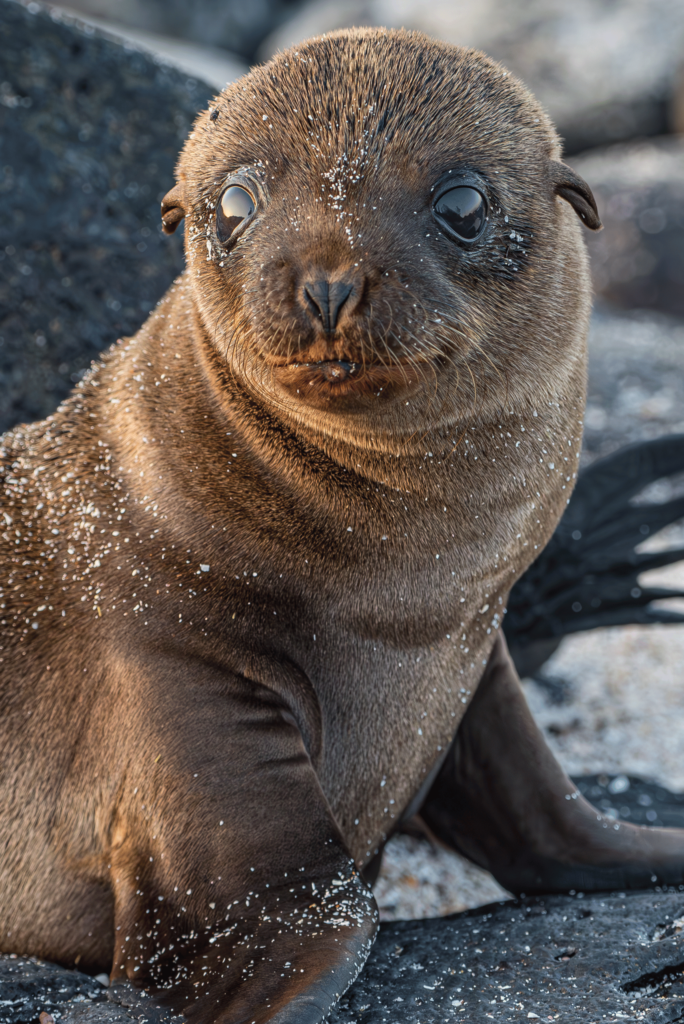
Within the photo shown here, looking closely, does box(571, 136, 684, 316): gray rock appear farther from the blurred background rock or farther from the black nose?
the black nose

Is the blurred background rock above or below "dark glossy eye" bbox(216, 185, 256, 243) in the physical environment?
below

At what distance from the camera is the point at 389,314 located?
2102 mm

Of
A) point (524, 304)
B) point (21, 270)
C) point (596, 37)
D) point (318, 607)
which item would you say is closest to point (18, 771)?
point (318, 607)

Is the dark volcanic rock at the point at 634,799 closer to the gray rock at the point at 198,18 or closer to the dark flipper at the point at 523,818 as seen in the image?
the dark flipper at the point at 523,818

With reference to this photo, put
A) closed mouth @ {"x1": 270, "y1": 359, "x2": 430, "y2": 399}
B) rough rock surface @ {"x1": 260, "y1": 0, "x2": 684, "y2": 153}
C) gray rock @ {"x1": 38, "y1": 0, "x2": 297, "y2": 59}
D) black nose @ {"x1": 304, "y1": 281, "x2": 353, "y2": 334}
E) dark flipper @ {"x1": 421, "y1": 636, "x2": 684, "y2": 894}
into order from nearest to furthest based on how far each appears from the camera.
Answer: black nose @ {"x1": 304, "y1": 281, "x2": 353, "y2": 334}, closed mouth @ {"x1": 270, "y1": 359, "x2": 430, "y2": 399}, dark flipper @ {"x1": 421, "y1": 636, "x2": 684, "y2": 894}, rough rock surface @ {"x1": 260, "y1": 0, "x2": 684, "y2": 153}, gray rock @ {"x1": 38, "y1": 0, "x2": 297, "y2": 59}

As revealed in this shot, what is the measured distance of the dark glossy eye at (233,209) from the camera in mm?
2379

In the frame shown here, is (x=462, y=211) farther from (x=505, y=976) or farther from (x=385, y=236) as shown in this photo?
(x=505, y=976)

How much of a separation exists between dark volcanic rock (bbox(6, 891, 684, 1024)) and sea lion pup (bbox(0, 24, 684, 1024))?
0.52ft

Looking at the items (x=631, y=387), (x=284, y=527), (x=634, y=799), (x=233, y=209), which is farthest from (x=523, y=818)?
(x=631, y=387)

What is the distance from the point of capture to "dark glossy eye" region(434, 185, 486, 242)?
2281 millimetres

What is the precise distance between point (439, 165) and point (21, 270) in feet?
7.98

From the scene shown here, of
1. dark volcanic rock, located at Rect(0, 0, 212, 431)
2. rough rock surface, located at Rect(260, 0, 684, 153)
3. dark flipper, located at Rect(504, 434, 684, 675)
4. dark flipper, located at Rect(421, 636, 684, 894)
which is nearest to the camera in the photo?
dark flipper, located at Rect(421, 636, 684, 894)

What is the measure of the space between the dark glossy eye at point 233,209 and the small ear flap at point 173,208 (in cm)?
29

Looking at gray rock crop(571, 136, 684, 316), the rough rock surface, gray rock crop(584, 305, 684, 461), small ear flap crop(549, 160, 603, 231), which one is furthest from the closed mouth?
the rough rock surface
